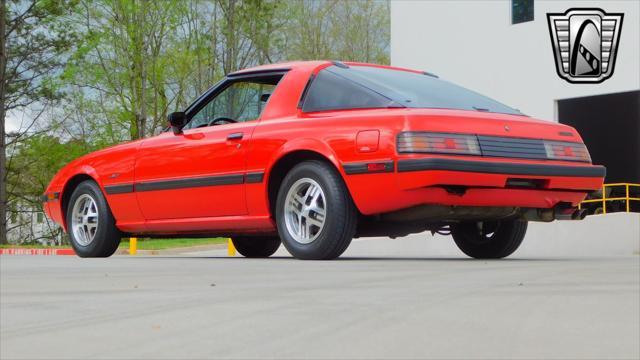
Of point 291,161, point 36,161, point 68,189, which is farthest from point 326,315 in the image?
point 36,161

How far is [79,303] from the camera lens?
14.0ft

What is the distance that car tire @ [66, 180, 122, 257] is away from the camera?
29.8 feet

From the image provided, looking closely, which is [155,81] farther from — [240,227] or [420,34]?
[240,227]

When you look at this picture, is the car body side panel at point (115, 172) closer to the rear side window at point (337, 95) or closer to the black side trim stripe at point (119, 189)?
the black side trim stripe at point (119, 189)

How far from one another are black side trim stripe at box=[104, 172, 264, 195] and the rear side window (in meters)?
0.67

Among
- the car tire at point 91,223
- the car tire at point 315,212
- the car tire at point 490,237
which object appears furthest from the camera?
the car tire at point 91,223

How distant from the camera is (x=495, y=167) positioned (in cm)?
676

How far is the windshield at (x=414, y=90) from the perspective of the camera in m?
7.30


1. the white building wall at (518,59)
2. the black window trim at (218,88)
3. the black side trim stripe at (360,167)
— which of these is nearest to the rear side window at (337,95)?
the black side trim stripe at (360,167)

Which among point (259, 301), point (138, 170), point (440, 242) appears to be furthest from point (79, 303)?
point (440, 242)

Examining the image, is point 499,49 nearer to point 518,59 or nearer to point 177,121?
point 518,59

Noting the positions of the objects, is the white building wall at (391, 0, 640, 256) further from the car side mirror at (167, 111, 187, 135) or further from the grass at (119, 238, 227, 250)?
the car side mirror at (167, 111, 187, 135)

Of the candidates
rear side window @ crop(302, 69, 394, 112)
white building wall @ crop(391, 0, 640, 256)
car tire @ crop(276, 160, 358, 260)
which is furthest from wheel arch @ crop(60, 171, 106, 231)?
white building wall @ crop(391, 0, 640, 256)

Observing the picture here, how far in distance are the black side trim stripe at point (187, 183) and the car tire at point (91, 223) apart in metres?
0.25
